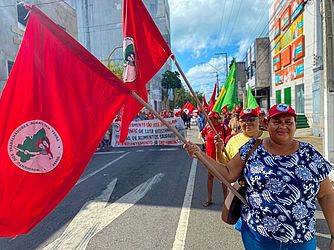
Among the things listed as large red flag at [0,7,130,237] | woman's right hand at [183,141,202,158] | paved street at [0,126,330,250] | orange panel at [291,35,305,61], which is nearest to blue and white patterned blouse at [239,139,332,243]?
woman's right hand at [183,141,202,158]

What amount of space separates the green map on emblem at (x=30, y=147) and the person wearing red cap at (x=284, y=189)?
1.58 m

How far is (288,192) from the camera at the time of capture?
2.06m

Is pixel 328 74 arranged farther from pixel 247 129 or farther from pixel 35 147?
pixel 35 147

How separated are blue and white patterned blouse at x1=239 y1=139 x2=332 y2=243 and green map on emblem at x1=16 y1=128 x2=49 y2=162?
161cm

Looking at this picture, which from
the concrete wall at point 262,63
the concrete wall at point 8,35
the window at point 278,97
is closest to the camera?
the concrete wall at point 8,35

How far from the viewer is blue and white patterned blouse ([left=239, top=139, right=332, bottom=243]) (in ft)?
6.78

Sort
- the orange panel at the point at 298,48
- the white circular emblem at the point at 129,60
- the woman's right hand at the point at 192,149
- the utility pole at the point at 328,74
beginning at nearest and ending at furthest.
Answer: the woman's right hand at the point at 192,149 → the white circular emblem at the point at 129,60 → the utility pole at the point at 328,74 → the orange panel at the point at 298,48

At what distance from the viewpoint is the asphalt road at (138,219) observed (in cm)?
412

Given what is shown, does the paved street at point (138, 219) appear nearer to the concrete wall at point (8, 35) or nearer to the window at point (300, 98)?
the concrete wall at point (8, 35)

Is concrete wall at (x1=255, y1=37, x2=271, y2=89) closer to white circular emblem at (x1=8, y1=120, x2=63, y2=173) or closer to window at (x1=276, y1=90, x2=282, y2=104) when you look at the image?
window at (x1=276, y1=90, x2=282, y2=104)

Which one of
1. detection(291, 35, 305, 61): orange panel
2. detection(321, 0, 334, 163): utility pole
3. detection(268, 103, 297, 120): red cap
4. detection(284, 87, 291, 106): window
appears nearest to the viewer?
detection(268, 103, 297, 120): red cap

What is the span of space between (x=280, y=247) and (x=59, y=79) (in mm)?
2051

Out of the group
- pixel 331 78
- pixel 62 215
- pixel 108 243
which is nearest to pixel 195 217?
pixel 108 243

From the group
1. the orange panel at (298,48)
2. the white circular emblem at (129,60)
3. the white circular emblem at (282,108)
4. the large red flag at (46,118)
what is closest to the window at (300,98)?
the orange panel at (298,48)
